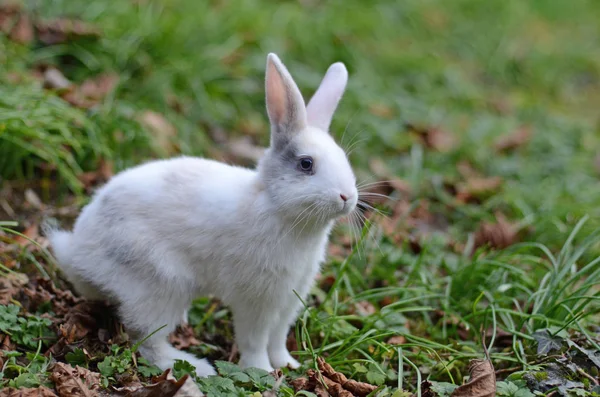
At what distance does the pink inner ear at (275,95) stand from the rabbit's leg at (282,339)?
2.73ft

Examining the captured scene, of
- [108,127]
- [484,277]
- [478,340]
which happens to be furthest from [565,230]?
[108,127]

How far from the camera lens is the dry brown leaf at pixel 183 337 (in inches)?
138

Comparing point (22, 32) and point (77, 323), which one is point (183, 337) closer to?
point (77, 323)

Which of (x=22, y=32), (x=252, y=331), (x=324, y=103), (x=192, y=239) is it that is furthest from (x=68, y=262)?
(x=22, y=32)

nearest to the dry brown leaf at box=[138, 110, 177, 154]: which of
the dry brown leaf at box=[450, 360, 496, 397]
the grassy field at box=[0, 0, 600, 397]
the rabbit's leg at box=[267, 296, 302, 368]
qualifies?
the grassy field at box=[0, 0, 600, 397]

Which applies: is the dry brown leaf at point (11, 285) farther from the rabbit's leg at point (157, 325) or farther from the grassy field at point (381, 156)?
the rabbit's leg at point (157, 325)

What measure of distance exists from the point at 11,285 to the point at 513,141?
13.5ft

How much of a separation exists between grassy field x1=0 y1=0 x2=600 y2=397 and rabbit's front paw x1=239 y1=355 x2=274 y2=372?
20 cm

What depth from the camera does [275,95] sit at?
10.2 feet

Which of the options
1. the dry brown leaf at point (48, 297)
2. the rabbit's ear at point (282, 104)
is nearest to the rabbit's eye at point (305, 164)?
the rabbit's ear at point (282, 104)

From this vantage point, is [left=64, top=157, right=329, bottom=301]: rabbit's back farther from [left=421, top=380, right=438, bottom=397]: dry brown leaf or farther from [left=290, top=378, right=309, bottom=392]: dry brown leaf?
[left=421, top=380, right=438, bottom=397]: dry brown leaf

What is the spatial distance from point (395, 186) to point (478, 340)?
166cm

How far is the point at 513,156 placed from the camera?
5852 mm

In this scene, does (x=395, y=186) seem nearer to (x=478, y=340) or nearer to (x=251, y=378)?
(x=478, y=340)
